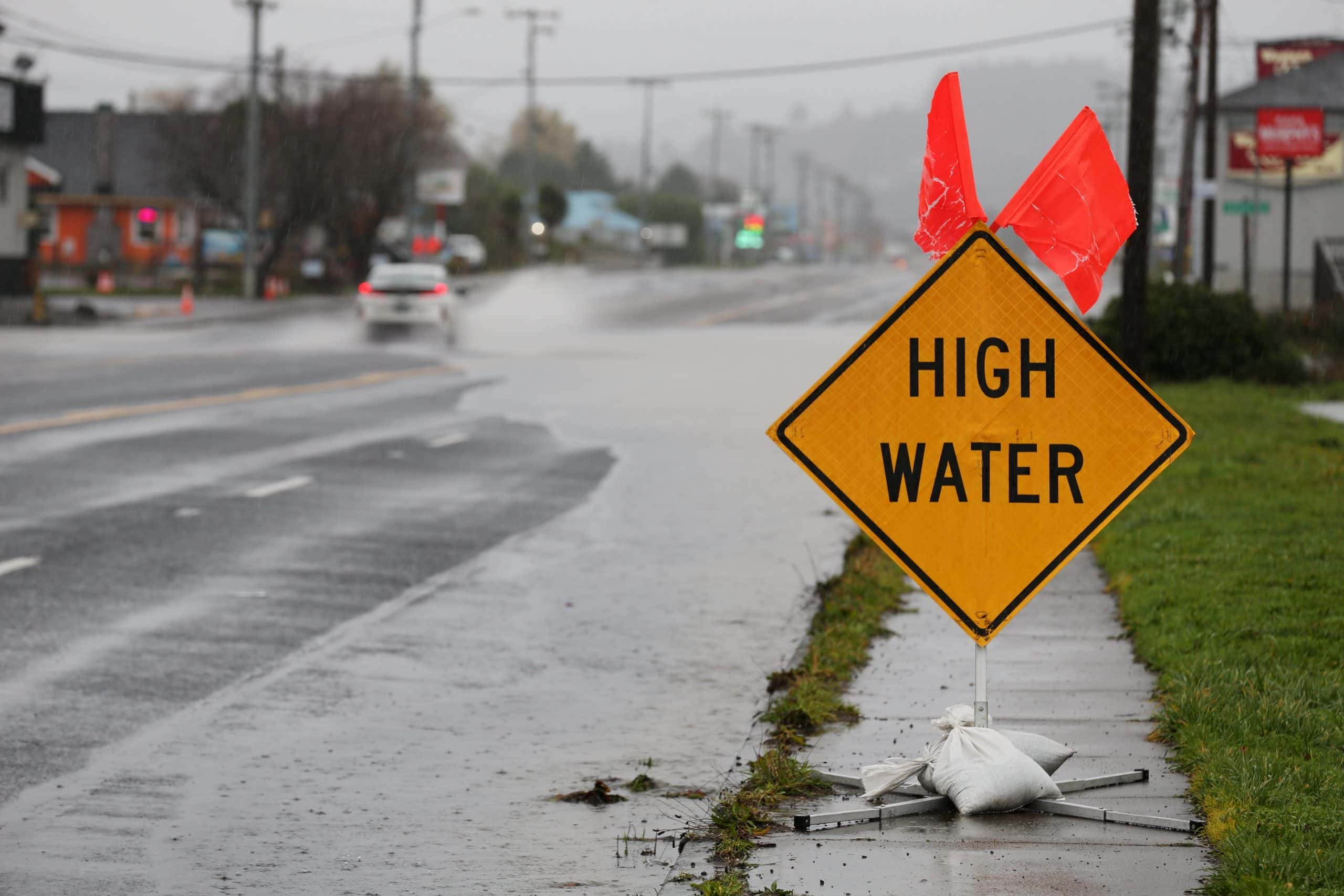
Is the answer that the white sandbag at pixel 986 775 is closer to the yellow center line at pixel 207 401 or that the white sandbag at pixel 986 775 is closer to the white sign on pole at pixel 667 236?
the yellow center line at pixel 207 401

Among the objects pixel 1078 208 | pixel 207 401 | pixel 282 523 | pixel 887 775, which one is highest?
pixel 1078 208

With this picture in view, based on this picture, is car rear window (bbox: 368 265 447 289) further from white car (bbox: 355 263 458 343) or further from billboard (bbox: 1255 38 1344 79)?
billboard (bbox: 1255 38 1344 79)

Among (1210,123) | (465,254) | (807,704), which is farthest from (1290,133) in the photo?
(465,254)

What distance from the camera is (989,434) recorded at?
676cm

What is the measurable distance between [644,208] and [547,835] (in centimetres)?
11725

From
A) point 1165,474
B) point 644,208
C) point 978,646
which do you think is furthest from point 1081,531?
point 644,208

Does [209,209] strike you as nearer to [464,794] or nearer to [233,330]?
[233,330]

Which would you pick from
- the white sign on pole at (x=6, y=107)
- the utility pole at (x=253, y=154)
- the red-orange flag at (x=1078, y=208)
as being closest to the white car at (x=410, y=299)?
the utility pole at (x=253, y=154)

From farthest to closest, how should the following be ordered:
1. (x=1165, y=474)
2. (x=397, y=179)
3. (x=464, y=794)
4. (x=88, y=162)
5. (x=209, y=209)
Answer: (x=88, y=162), (x=209, y=209), (x=397, y=179), (x=1165, y=474), (x=464, y=794)

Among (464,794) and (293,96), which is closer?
(464,794)

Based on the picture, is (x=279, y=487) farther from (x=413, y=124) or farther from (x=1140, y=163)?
(x=413, y=124)

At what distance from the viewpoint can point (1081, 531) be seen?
6.75 meters

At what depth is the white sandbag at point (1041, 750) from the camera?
669 centimetres

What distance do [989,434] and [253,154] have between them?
166ft
